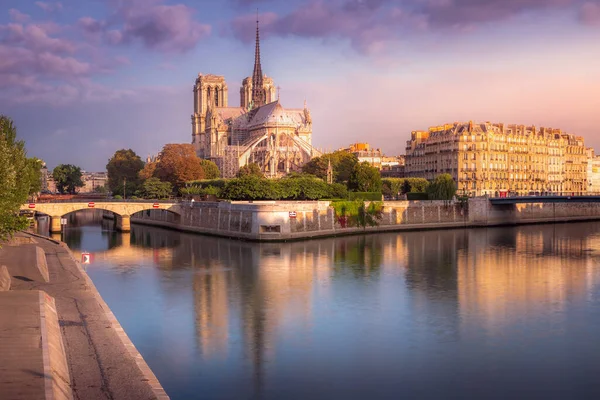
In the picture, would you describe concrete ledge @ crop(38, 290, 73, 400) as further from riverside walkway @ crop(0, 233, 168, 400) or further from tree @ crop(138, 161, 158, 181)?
tree @ crop(138, 161, 158, 181)

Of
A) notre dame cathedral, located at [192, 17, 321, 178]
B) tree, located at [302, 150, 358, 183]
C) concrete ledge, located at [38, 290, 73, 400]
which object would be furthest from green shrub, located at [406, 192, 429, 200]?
concrete ledge, located at [38, 290, 73, 400]

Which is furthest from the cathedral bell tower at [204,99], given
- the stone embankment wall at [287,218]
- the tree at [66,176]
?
the stone embankment wall at [287,218]

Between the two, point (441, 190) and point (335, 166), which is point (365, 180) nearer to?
point (441, 190)

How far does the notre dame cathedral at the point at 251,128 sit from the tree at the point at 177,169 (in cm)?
1516

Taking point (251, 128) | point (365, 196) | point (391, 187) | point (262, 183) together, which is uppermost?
point (251, 128)

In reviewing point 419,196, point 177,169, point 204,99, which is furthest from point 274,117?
point 419,196

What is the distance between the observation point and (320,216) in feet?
191

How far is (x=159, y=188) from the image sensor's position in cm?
8069

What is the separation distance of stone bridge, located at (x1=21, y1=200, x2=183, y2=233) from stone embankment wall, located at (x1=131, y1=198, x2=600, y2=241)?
2255 mm

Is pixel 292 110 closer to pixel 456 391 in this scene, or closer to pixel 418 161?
pixel 418 161

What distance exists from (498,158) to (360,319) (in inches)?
2850

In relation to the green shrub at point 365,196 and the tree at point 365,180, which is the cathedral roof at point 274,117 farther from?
the green shrub at point 365,196

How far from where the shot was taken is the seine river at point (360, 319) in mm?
19234

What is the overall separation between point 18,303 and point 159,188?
60.3 meters
